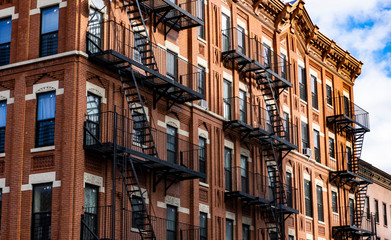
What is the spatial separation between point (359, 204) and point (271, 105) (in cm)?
1333

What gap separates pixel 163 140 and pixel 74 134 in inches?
231

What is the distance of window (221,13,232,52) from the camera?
4253cm

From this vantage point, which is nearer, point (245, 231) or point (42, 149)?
point (42, 149)

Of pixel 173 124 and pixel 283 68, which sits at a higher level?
pixel 283 68

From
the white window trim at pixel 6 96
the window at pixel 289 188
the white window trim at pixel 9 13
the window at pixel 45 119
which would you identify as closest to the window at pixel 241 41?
the window at pixel 289 188

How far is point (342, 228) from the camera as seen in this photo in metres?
50.2

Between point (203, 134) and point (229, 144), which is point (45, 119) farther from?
point (229, 144)

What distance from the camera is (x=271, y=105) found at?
45469mm

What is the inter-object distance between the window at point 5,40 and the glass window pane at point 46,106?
2866 millimetres

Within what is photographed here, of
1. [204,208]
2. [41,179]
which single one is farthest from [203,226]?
[41,179]

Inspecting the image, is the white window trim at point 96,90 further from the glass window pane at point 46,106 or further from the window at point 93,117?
the glass window pane at point 46,106

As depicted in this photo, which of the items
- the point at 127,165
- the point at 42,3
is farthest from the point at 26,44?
the point at 127,165

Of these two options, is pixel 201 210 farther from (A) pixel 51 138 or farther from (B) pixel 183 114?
(A) pixel 51 138

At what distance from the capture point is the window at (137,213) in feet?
102
